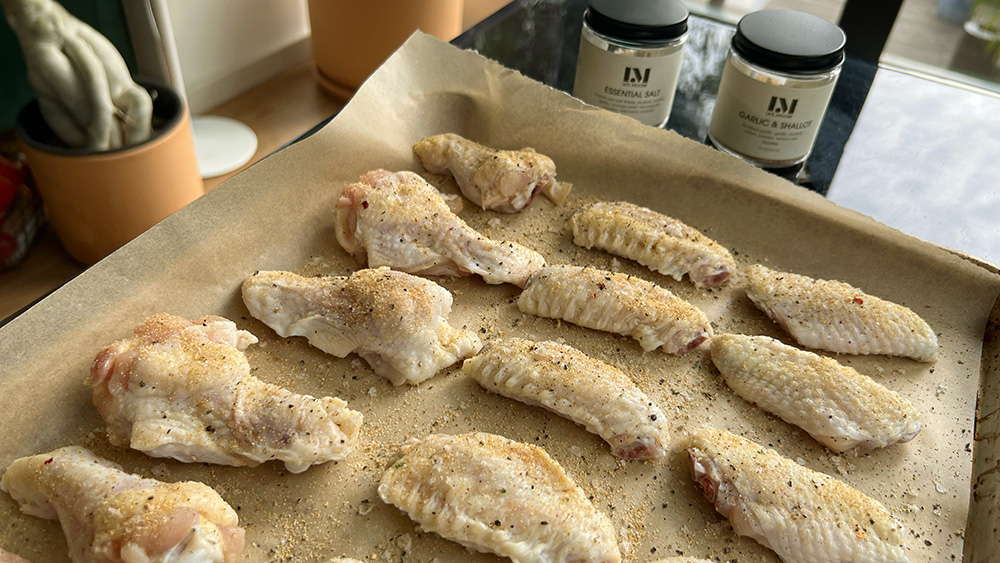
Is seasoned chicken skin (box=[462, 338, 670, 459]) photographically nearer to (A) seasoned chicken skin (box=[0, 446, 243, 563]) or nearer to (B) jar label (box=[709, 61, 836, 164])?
(A) seasoned chicken skin (box=[0, 446, 243, 563])

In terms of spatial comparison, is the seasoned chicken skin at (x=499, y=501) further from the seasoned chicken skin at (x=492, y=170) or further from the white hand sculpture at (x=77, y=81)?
the white hand sculpture at (x=77, y=81)

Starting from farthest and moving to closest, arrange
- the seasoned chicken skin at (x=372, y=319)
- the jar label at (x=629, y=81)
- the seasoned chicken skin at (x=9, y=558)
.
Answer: the jar label at (x=629, y=81) < the seasoned chicken skin at (x=372, y=319) < the seasoned chicken skin at (x=9, y=558)

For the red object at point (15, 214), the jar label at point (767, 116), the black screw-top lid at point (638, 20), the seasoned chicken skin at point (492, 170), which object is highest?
the black screw-top lid at point (638, 20)

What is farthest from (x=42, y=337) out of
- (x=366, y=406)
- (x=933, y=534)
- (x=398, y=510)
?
(x=933, y=534)

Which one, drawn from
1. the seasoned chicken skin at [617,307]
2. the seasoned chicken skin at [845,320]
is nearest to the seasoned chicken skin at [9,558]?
the seasoned chicken skin at [617,307]

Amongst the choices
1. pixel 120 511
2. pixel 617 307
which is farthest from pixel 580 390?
pixel 120 511

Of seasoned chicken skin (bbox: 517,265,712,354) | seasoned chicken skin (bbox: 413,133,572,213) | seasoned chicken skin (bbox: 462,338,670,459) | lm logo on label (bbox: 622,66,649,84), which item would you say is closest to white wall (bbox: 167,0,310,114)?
seasoned chicken skin (bbox: 413,133,572,213)
